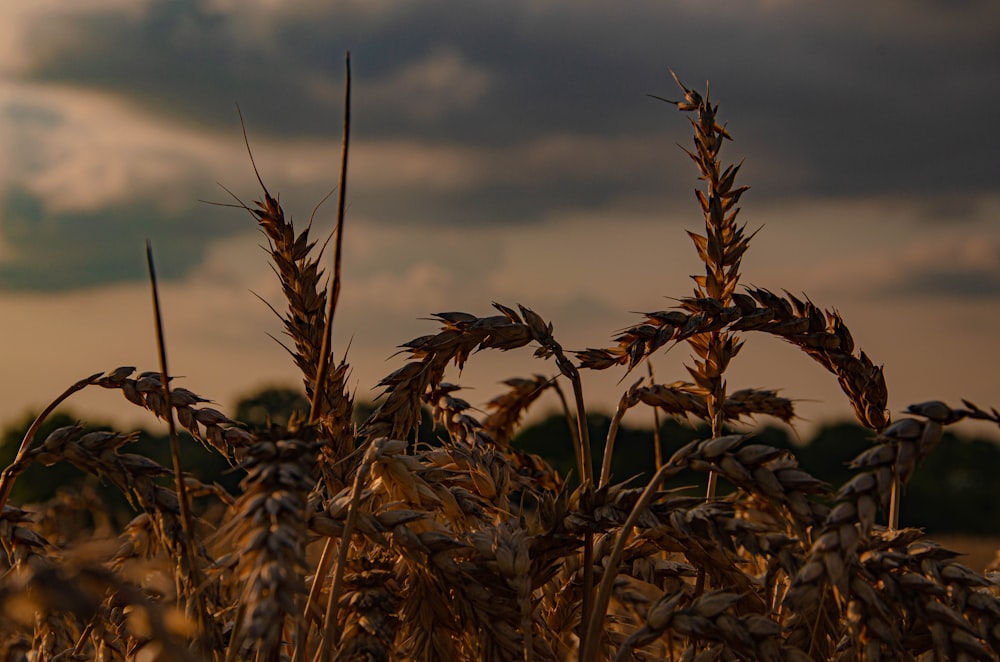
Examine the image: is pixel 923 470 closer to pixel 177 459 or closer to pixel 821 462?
pixel 821 462

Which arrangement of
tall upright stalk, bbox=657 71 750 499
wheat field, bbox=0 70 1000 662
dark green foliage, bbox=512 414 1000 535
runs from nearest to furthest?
wheat field, bbox=0 70 1000 662 < tall upright stalk, bbox=657 71 750 499 < dark green foliage, bbox=512 414 1000 535

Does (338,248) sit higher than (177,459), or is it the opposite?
(338,248)

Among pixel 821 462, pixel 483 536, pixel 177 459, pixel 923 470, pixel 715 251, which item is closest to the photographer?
pixel 177 459

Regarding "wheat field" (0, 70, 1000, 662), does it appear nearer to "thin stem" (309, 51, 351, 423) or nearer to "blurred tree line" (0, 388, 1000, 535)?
"thin stem" (309, 51, 351, 423)

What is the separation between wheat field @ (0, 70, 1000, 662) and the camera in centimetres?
148

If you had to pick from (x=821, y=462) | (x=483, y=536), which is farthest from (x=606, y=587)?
(x=821, y=462)

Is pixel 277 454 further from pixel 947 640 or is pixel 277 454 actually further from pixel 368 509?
pixel 947 640

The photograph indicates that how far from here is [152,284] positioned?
62.3 inches

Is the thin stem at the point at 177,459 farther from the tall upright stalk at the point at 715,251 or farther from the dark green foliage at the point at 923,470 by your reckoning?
the dark green foliage at the point at 923,470

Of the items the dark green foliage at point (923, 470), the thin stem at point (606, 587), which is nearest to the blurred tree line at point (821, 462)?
the dark green foliage at point (923, 470)

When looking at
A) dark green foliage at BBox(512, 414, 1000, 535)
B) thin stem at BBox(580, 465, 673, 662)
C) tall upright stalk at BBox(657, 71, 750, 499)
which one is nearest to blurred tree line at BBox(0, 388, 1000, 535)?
dark green foliage at BBox(512, 414, 1000, 535)

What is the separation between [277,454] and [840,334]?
70.6 inches

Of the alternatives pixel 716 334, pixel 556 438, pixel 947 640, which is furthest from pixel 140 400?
pixel 556 438

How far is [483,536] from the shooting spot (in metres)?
1.92
